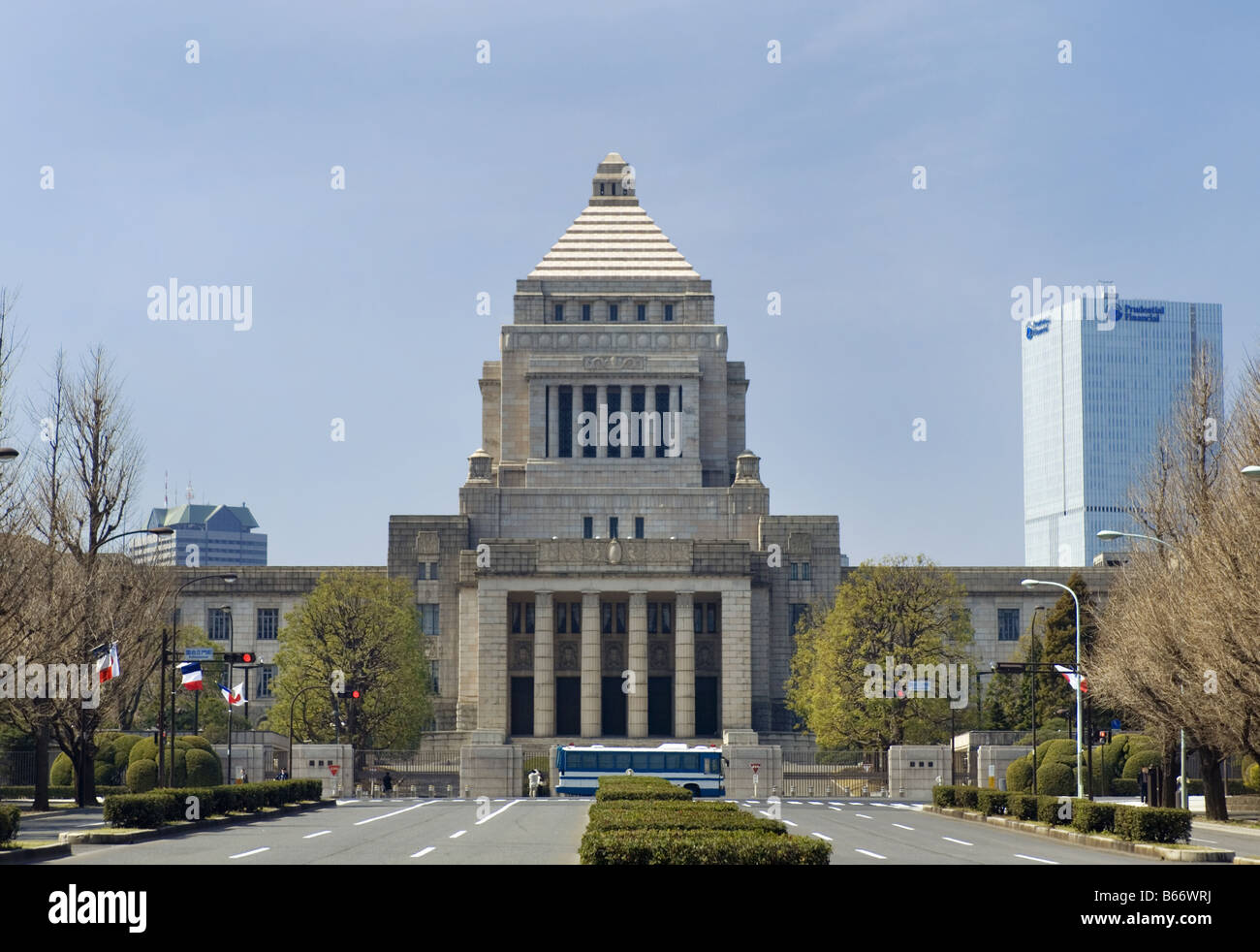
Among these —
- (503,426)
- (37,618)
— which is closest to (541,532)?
(503,426)

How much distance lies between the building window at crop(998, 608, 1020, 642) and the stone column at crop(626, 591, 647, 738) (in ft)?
85.8

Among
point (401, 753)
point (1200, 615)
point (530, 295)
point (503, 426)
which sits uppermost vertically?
point (530, 295)

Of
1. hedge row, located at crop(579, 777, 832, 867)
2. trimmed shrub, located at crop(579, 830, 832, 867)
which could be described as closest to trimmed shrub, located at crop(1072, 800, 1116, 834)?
hedge row, located at crop(579, 777, 832, 867)

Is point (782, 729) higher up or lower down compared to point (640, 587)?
lower down

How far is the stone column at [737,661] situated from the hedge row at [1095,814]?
36.9 meters

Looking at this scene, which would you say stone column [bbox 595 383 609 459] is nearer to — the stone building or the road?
the stone building

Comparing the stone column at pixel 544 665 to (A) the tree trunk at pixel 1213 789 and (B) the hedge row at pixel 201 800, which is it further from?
(A) the tree trunk at pixel 1213 789

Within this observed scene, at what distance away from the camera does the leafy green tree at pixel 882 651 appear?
78625 millimetres

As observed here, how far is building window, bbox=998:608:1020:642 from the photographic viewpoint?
10612cm

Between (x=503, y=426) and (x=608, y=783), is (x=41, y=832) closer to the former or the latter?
(x=608, y=783)

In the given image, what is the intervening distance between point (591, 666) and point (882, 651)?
733 inches

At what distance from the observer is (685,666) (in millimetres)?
91812

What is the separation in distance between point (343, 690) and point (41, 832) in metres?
40.4
